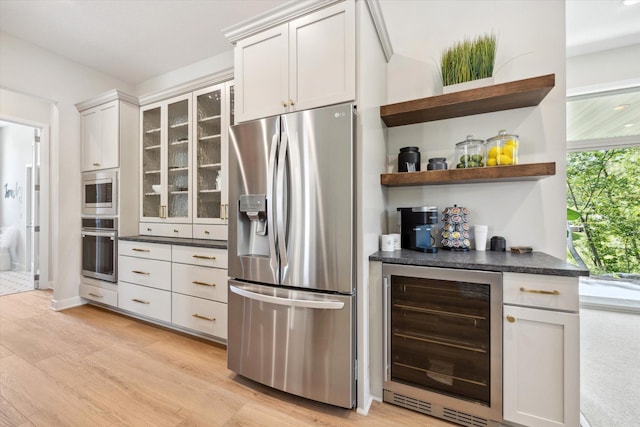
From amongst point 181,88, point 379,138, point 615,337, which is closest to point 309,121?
point 379,138

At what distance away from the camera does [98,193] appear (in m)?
3.32

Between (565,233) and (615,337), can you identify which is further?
(615,337)

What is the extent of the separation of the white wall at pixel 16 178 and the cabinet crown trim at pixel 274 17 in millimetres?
5448

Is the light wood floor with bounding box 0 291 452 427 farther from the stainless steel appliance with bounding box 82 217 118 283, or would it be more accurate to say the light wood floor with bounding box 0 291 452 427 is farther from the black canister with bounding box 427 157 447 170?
the black canister with bounding box 427 157 447 170

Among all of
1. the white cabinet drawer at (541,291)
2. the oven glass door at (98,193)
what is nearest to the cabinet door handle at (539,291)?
the white cabinet drawer at (541,291)

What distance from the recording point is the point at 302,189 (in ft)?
5.39

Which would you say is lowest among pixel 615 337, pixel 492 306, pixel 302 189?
pixel 615 337

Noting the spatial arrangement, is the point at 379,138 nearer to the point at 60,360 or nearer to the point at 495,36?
the point at 495,36

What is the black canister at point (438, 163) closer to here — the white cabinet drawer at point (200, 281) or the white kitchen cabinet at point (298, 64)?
the white kitchen cabinet at point (298, 64)

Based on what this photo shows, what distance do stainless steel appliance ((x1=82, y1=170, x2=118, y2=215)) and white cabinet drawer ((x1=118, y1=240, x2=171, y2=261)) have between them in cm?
45

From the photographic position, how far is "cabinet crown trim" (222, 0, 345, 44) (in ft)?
5.49

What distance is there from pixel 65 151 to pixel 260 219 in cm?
319

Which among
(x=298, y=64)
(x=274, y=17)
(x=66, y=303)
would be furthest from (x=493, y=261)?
(x=66, y=303)

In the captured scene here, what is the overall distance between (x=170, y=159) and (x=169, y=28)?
1344mm
